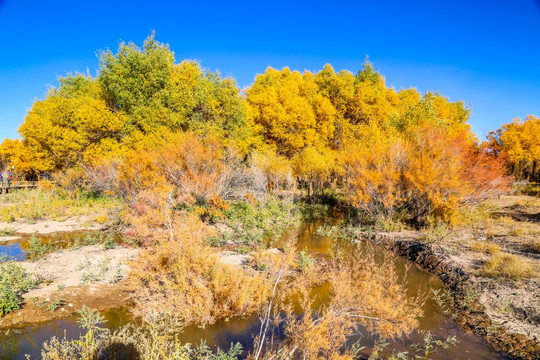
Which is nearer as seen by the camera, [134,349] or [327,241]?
[134,349]

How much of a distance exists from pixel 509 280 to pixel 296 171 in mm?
14027

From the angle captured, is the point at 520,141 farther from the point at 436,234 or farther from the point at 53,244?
the point at 53,244

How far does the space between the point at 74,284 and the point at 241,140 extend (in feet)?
43.6

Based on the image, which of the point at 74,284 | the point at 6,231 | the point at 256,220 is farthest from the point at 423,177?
the point at 6,231

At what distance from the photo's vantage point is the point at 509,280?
8.44 m

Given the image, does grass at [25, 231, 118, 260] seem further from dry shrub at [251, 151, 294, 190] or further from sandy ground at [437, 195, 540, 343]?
sandy ground at [437, 195, 540, 343]

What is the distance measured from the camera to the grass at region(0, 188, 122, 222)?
15.8 m

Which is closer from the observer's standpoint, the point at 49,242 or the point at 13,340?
the point at 13,340

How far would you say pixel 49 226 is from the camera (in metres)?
14.9

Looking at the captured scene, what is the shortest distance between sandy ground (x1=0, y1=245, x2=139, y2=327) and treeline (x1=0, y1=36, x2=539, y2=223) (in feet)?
11.5

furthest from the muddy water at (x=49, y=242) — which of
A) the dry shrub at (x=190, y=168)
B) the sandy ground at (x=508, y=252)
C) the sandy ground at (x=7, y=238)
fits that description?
the sandy ground at (x=508, y=252)

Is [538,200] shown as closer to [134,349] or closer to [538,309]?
[538,309]

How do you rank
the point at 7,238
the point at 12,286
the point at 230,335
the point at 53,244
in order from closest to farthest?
1. the point at 230,335
2. the point at 12,286
3. the point at 53,244
4. the point at 7,238

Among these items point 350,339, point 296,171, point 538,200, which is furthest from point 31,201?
point 538,200
